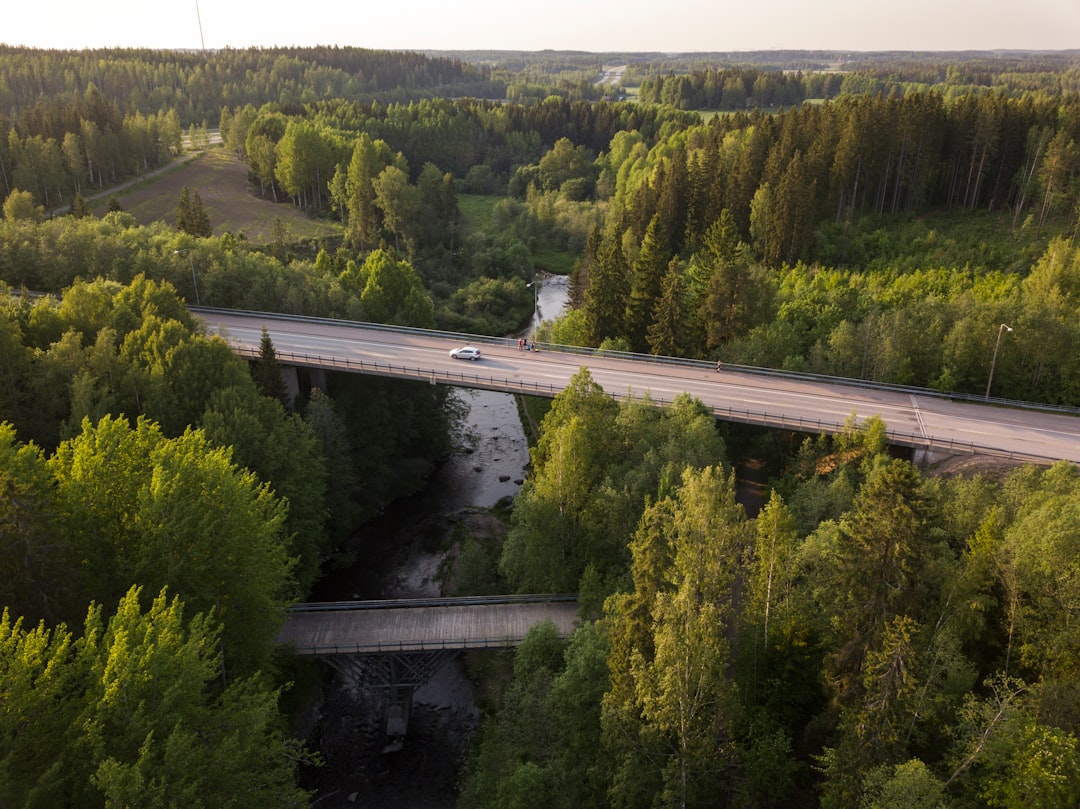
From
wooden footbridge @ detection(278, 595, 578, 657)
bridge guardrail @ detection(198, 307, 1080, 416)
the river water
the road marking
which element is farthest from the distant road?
wooden footbridge @ detection(278, 595, 578, 657)

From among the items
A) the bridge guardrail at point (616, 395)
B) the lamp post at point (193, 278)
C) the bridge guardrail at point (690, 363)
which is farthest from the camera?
the lamp post at point (193, 278)

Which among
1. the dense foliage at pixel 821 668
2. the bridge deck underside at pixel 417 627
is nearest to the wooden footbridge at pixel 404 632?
the bridge deck underside at pixel 417 627

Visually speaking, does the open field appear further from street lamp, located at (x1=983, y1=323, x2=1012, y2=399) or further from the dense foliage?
the dense foliage

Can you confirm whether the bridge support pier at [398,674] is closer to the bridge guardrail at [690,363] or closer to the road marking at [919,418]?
the bridge guardrail at [690,363]

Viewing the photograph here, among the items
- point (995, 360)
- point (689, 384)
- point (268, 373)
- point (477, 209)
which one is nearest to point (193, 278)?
point (268, 373)

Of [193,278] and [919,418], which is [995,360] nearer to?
[919,418]

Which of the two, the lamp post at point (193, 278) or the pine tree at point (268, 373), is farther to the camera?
the lamp post at point (193, 278)
